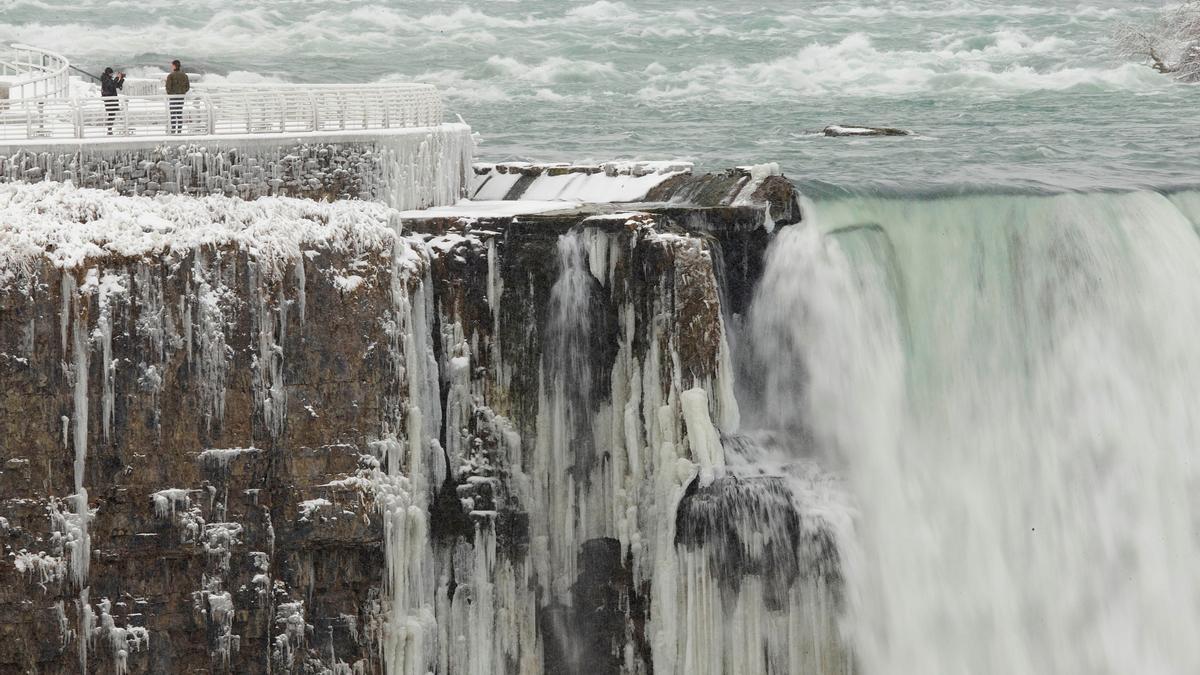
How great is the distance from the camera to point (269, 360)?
23438 millimetres

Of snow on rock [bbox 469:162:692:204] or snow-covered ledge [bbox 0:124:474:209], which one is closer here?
snow-covered ledge [bbox 0:124:474:209]

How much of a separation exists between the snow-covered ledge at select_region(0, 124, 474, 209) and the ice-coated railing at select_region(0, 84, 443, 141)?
0.68 metres

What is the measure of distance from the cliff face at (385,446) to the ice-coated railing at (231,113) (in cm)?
208

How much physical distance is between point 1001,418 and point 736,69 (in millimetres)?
40449

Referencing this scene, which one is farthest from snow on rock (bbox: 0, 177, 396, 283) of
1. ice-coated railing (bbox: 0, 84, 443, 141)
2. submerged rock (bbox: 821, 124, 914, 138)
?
submerged rock (bbox: 821, 124, 914, 138)

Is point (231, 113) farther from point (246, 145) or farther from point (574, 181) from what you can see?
point (574, 181)

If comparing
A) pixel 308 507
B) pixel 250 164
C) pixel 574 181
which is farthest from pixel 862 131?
pixel 308 507

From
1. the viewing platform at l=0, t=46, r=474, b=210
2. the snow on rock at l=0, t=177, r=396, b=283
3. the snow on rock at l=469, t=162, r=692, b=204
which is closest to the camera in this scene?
the snow on rock at l=0, t=177, r=396, b=283

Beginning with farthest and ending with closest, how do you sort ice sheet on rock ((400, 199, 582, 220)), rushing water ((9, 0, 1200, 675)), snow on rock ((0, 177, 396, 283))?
rushing water ((9, 0, 1200, 675)), ice sheet on rock ((400, 199, 582, 220)), snow on rock ((0, 177, 396, 283))

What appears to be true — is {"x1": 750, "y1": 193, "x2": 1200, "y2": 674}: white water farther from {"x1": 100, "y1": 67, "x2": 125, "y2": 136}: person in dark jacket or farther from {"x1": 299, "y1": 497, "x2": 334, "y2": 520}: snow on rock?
{"x1": 100, "y1": 67, "x2": 125, "y2": 136}: person in dark jacket

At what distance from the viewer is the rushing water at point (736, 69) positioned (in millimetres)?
41875

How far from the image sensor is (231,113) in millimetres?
26312

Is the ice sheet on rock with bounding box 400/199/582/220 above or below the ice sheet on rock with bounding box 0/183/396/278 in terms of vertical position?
above

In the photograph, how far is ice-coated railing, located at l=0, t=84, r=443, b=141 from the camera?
25.3 m
